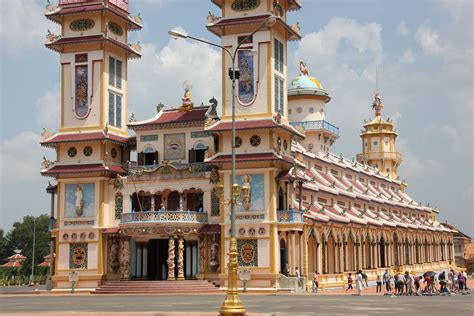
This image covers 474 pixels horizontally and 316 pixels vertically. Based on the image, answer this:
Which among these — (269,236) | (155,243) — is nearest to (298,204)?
(269,236)

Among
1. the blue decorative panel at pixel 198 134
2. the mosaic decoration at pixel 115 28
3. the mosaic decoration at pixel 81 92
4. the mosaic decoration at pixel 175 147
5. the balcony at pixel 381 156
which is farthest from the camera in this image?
the balcony at pixel 381 156

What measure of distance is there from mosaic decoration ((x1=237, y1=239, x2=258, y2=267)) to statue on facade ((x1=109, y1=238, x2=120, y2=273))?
33.0 feet

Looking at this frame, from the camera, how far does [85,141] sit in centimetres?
5812

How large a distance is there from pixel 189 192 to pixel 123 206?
5.10m

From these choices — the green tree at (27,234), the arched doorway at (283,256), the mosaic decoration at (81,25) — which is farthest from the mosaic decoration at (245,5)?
the green tree at (27,234)

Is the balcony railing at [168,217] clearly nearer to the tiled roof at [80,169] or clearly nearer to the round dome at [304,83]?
the tiled roof at [80,169]

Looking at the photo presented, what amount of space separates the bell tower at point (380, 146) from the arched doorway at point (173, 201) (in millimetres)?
62240

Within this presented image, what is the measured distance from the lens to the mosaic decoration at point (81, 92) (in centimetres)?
5906

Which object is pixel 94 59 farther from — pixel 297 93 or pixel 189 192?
pixel 297 93

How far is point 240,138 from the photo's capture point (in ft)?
179

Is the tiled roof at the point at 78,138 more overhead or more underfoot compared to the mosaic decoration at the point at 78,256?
more overhead

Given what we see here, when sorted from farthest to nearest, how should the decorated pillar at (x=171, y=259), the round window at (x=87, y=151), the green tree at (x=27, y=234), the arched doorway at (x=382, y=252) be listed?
the green tree at (x=27, y=234) → the arched doorway at (x=382, y=252) → the round window at (x=87, y=151) → the decorated pillar at (x=171, y=259)

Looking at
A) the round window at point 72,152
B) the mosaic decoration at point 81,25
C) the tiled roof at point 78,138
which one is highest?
the mosaic decoration at point 81,25

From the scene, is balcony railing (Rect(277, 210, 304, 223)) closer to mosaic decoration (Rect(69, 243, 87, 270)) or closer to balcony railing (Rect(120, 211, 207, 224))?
balcony railing (Rect(120, 211, 207, 224))
